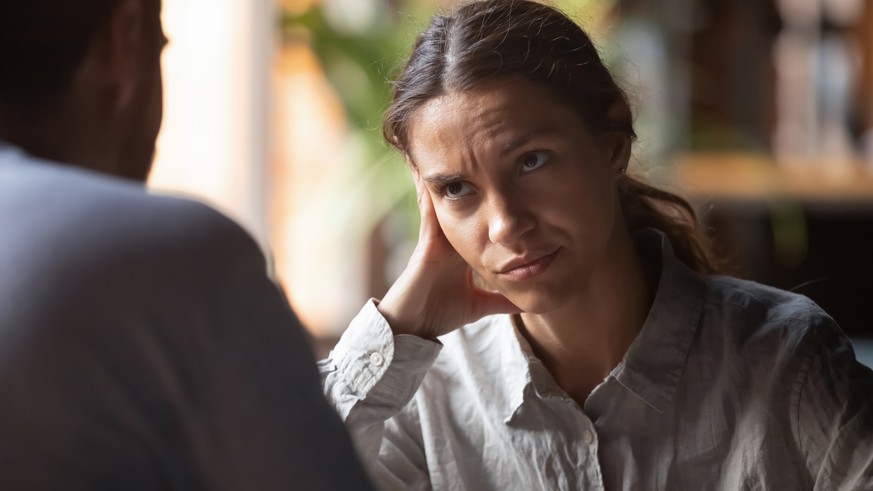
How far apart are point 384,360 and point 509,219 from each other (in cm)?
20

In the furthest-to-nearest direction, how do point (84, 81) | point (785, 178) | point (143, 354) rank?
point (785, 178) → point (84, 81) → point (143, 354)

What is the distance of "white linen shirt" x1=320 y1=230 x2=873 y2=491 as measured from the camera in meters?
1.00

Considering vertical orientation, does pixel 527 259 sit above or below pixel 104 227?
below

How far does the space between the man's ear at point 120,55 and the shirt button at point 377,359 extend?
39cm

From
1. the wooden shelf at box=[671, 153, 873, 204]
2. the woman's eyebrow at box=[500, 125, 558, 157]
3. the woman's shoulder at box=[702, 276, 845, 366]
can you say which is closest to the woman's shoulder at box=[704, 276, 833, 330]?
the woman's shoulder at box=[702, 276, 845, 366]

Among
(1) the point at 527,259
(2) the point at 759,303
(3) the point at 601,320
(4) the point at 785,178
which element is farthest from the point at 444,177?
(4) the point at 785,178

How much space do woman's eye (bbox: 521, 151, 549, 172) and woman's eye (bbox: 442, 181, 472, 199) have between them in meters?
0.06

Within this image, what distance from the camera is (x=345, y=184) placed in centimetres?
260

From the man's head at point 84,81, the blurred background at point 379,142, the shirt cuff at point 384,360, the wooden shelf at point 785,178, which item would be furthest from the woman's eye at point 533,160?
the wooden shelf at point 785,178

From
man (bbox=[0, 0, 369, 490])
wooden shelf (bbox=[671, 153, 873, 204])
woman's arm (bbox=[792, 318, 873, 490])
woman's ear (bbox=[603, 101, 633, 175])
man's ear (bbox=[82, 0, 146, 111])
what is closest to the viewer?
man (bbox=[0, 0, 369, 490])

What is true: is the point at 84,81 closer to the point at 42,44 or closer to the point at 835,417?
the point at 42,44

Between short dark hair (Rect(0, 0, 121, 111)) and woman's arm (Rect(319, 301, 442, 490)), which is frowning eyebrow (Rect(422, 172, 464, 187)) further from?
short dark hair (Rect(0, 0, 121, 111))

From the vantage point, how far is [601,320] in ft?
3.64

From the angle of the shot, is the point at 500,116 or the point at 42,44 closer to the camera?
the point at 42,44
